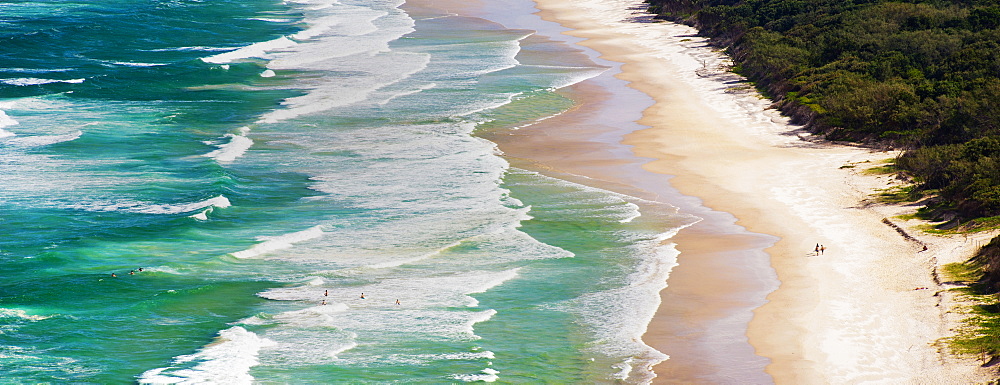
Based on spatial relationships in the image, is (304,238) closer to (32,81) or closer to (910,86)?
(910,86)

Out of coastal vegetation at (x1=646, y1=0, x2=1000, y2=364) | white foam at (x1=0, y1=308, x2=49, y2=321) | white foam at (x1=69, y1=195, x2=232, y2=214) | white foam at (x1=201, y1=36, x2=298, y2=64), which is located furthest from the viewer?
white foam at (x1=201, y1=36, x2=298, y2=64)

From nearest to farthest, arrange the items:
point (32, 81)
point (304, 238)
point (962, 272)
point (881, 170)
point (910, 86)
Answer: point (962, 272) < point (304, 238) < point (881, 170) < point (910, 86) < point (32, 81)

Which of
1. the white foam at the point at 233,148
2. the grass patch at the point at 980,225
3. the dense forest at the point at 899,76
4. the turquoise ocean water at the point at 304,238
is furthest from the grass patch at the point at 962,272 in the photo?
the white foam at the point at 233,148

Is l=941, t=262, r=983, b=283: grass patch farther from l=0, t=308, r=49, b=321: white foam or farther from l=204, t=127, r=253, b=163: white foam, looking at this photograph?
l=204, t=127, r=253, b=163: white foam

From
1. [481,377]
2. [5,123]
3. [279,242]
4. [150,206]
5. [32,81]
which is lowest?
[481,377]

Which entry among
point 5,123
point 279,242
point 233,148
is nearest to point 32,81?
point 5,123

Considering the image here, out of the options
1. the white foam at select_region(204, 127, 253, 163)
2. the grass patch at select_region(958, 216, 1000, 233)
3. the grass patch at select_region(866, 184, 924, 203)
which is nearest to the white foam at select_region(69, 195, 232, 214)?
the white foam at select_region(204, 127, 253, 163)

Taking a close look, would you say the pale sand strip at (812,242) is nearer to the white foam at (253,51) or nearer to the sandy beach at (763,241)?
the sandy beach at (763,241)
